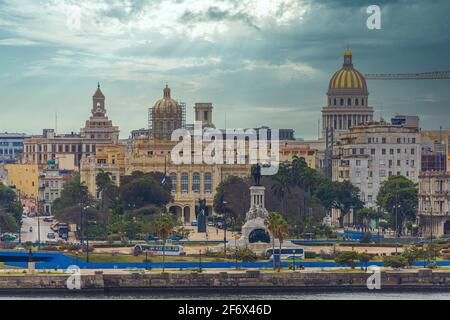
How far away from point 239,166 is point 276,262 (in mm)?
66857

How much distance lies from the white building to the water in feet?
209

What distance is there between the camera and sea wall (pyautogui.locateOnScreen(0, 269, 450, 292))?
110m

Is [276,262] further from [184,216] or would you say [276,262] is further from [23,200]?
[23,200]

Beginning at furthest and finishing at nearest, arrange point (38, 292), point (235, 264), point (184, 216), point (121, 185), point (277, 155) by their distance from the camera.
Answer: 1. point (277, 155)
2. point (184, 216)
3. point (121, 185)
4. point (235, 264)
5. point (38, 292)

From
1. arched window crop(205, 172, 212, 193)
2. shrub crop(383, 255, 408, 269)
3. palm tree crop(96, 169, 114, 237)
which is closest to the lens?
shrub crop(383, 255, 408, 269)

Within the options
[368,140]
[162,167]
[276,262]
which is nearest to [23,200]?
[162,167]

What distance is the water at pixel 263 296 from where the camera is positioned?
10781cm

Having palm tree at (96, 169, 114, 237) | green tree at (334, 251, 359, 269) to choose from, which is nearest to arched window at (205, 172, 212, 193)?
palm tree at (96, 169, 114, 237)

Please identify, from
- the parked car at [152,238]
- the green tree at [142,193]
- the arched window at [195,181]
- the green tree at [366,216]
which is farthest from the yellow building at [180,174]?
the parked car at [152,238]

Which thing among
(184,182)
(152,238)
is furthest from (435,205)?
(184,182)

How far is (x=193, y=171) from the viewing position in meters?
182

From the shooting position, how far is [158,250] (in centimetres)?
12600

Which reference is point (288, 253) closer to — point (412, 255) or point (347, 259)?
point (347, 259)

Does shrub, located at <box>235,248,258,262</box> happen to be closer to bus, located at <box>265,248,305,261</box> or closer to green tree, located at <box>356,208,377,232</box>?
bus, located at <box>265,248,305,261</box>
